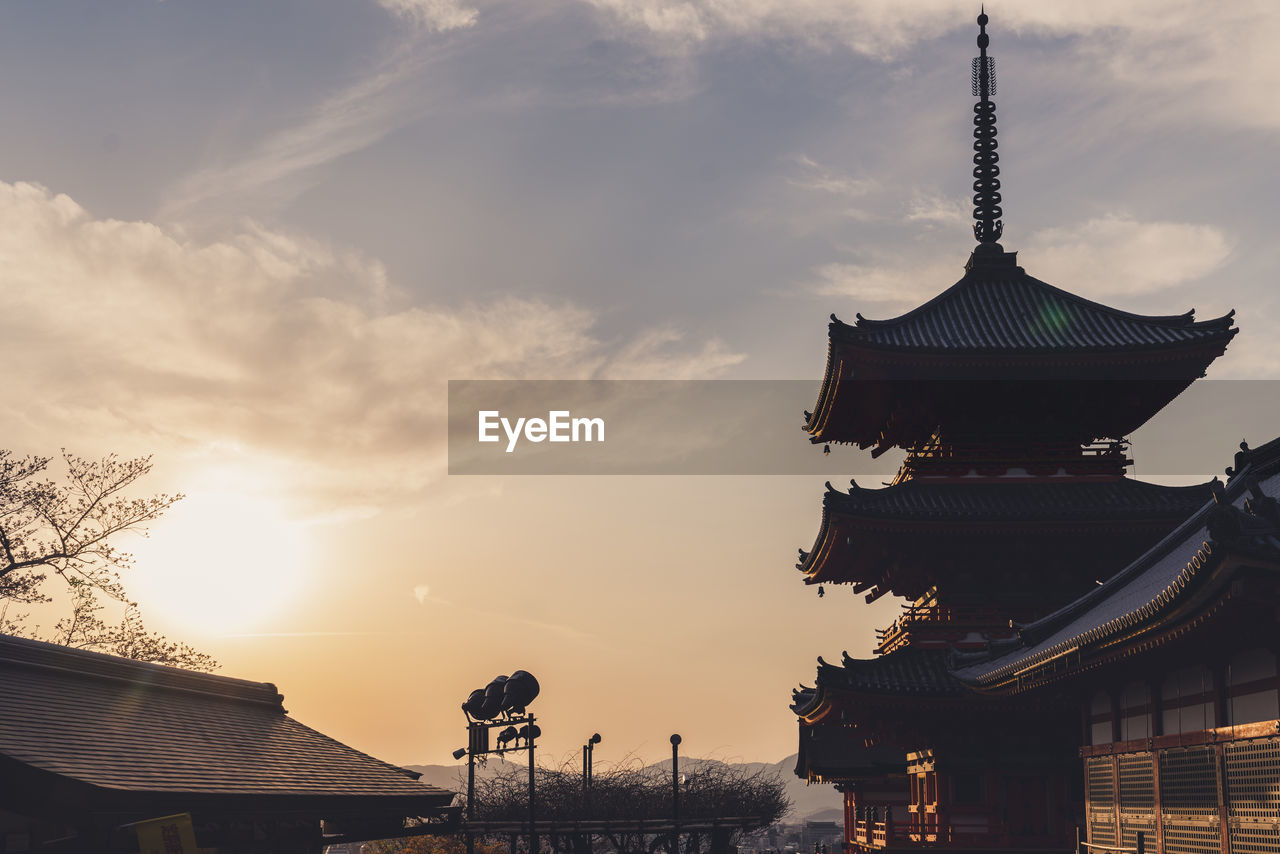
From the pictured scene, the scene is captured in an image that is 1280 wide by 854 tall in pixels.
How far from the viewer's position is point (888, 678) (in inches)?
1014

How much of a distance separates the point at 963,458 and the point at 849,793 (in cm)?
1055

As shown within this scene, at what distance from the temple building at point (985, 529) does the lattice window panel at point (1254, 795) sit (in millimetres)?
4939

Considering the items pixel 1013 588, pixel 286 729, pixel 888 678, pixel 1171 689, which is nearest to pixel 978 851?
pixel 888 678

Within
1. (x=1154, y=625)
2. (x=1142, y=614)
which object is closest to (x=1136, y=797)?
(x=1142, y=614)

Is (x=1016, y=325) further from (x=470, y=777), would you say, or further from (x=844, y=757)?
(x=470, y=777)

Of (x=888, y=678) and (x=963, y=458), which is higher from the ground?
(x=963, y=458)

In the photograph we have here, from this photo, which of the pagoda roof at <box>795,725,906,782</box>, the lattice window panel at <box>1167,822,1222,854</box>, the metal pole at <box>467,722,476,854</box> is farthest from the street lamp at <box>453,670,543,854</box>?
the lattice window panel at <box>1167,822,1222,854</box>

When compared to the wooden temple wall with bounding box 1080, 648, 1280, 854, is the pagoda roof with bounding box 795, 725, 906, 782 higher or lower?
lower

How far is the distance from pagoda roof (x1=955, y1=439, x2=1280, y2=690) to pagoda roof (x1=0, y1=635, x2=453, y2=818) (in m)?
12.0

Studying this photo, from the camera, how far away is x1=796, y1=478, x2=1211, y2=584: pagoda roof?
87.5 feet

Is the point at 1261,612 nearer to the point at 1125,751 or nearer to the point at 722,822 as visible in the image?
the point at 1125,751

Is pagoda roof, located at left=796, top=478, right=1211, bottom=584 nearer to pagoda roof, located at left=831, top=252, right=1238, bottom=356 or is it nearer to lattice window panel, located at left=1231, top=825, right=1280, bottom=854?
pagoda roof, located at left=831, top=252, right=1238, bottom=356

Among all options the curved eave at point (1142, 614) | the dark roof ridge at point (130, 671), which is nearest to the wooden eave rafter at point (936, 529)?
the curved eave at point (1142, 614)

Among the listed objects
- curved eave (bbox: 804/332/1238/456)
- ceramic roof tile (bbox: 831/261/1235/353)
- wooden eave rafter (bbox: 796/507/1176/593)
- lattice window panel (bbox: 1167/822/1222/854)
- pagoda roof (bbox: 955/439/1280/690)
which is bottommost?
lattice window panel (bbox: 1167/822/1222/854)
